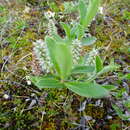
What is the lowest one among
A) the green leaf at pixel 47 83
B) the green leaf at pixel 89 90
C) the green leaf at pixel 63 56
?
the green leaf at pixel 89 90

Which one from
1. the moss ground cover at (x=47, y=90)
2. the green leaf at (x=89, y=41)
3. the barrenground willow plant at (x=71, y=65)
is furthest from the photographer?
the green leaf at (x=89, y=41)

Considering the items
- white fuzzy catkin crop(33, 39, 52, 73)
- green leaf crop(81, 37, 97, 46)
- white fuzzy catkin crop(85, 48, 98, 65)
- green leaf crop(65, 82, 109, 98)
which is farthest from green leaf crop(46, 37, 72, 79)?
green leaf crop(81, 37, 97, 46)

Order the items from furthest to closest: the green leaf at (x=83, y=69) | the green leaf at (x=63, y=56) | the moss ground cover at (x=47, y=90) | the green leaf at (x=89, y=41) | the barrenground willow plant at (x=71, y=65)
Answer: the green leaf at (x=89, y=41), the moss ground cover at (x=47, y=90), the green leaf at (x=83, y=69), the barrenground willow plant at (x=71, y=65), the green leaf at (x=63, y=56)

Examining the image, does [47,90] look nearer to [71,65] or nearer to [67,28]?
[67,28]

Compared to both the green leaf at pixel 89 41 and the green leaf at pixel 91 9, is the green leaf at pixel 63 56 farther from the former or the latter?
the green leaf at pixel 89 41

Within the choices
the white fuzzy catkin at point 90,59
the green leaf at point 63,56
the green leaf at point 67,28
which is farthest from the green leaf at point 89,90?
the green leaf at point 67,28

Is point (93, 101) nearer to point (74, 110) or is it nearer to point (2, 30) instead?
point (74, 110)

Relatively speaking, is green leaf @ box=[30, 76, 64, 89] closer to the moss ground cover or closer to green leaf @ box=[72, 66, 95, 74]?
green leaf @ box=[72, 66, 95, 74]

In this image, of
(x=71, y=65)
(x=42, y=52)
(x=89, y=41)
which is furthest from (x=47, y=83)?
(x=89, y=41)

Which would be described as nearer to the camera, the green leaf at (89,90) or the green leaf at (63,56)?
the green leaf at (63,56)
